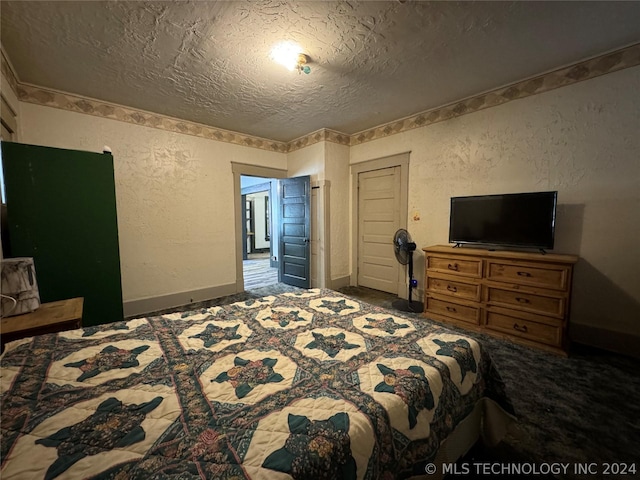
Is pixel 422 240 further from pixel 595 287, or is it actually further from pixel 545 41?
pixel 545 41

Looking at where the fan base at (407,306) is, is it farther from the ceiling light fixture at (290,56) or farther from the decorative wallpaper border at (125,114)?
the decorative wallpaper border at (125,114)

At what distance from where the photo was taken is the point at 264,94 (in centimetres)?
294

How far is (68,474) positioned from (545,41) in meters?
3.55

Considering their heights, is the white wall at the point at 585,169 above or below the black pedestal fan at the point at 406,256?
above

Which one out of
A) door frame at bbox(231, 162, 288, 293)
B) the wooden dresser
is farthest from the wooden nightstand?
the wooden dresser

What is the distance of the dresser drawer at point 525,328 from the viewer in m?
2.34

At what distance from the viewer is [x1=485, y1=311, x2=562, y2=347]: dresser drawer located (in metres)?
2.34

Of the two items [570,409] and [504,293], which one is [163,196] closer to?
[504,293]

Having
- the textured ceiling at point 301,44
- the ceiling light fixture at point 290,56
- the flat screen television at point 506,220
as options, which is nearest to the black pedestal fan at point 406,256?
the flat screen television at point 506,220

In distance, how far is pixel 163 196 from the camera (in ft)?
11.6

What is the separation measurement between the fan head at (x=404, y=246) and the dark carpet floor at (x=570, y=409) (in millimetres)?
1352

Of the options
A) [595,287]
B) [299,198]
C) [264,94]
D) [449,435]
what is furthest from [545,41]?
[299,198]

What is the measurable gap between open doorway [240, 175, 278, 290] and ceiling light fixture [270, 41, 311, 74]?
11.5 ft

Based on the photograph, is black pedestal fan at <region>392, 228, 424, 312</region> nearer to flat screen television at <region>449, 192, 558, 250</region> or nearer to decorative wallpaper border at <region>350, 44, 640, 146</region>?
flat screen television at <region>449, 192, 558, 250</region>
